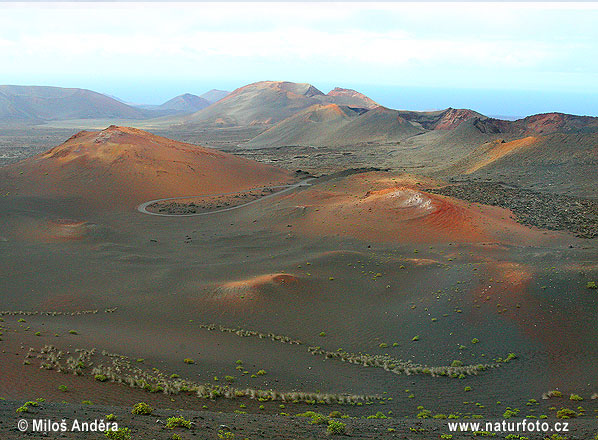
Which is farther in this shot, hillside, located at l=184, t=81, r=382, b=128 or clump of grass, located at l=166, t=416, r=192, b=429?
hillside, located at l=184, t=81, r=382, b=128

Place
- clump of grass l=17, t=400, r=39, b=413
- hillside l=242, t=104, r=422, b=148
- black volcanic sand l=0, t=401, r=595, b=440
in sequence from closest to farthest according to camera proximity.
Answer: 1. black volcanic sand l=0, t=401, r=595, b=440
2. clump of grass l=17, t=400, r=39, b=413
3. hillside l=242, t=104, r=422, b=148

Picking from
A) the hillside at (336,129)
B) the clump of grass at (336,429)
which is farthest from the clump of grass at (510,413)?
the hillside at (336,129)

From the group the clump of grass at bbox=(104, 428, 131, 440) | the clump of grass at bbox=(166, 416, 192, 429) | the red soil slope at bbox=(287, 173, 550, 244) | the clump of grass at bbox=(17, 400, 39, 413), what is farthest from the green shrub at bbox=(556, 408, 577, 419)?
the red soil slope at bbox=(287, 173, 550, 244)

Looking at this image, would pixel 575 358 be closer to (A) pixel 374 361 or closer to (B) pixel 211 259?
(A) pixel 374 361

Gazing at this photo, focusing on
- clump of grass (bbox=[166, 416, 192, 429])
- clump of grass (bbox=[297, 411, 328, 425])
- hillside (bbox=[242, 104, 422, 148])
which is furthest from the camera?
hillside (bbox=[242, 104, 422, 148])

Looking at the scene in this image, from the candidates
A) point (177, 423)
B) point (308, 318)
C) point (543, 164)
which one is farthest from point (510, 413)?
point (543, 164)

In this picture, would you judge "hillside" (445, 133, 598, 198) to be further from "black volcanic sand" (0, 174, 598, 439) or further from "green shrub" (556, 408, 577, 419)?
"green shrub" (556, 408, 577, 419)

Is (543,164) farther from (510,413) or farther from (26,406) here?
(26,406)

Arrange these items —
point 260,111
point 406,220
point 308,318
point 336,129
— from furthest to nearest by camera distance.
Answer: point 260,111 < point 336,129 < point 406,220 < point 308,318
